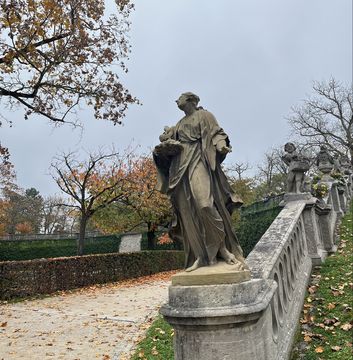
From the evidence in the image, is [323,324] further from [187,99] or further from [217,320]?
[187,99]

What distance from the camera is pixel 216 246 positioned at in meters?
3.58

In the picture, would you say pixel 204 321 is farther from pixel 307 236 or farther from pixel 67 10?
pixel 67 10

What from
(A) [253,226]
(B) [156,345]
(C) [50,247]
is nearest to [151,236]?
(C) [50,247]

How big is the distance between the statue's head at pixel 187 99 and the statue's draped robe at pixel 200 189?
0.13 metres

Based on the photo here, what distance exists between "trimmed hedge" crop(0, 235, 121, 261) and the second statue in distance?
28.9 m

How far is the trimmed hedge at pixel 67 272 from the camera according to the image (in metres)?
13.1

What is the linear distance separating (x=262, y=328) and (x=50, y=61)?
30.2 feet

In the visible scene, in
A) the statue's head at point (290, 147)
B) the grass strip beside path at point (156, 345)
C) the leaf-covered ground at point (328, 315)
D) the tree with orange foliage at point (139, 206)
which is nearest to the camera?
the leaf-covered ground at point (328, 315)

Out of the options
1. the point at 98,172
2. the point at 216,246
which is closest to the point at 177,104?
the point at 216,246

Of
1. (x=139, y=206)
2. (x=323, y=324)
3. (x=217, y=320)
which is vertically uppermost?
(x=139, y=206)

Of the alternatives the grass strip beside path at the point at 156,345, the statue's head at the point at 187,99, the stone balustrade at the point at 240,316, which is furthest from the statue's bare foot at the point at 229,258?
the grass strip beside path at the point at 156,345

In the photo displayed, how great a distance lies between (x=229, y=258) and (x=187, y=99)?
4.97ft

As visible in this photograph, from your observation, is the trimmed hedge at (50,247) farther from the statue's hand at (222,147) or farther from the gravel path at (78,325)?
the statue's hand at (222,147)

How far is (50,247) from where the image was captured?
3219 centimetres
